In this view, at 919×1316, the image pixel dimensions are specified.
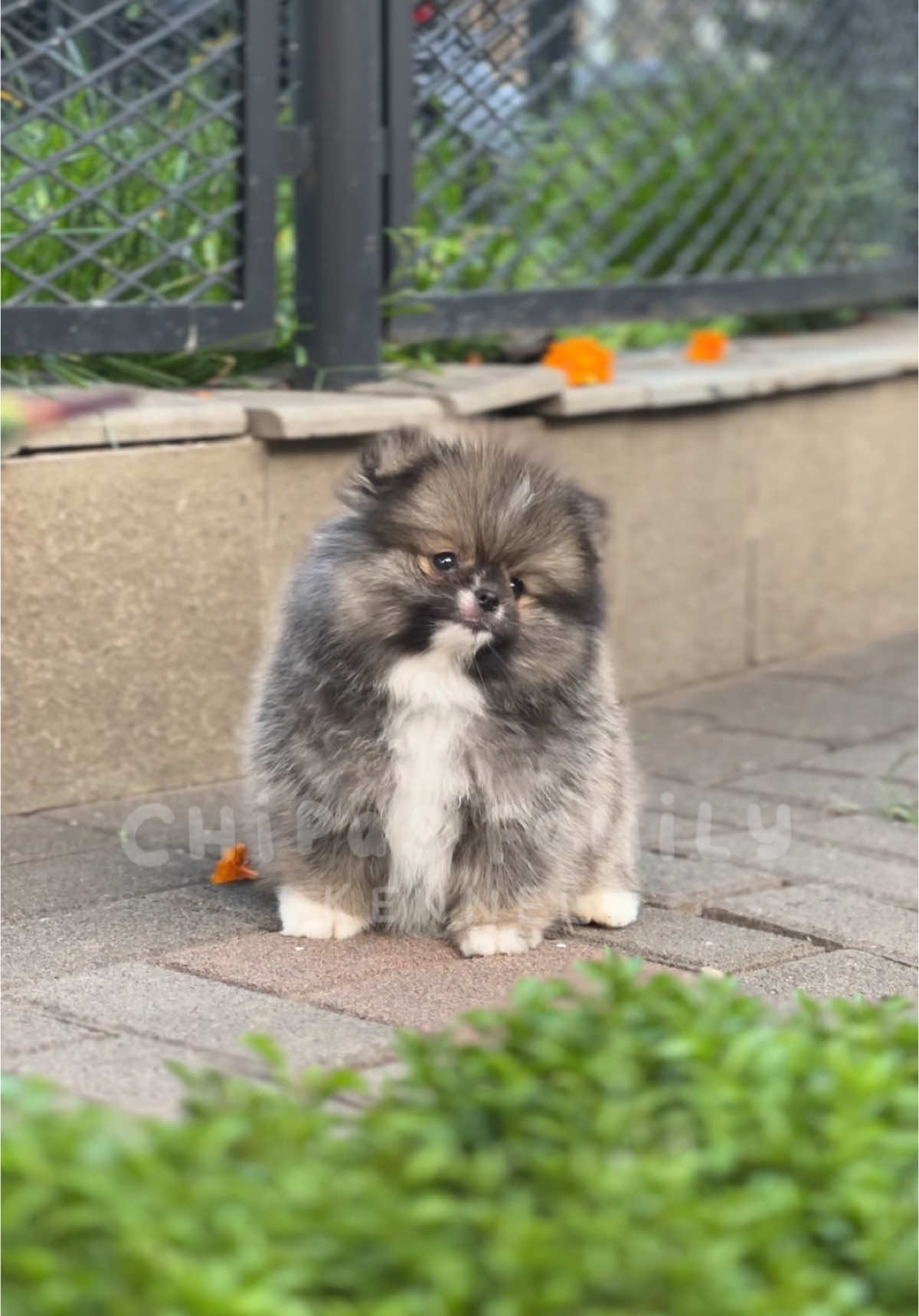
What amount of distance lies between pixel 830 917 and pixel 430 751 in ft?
3.40

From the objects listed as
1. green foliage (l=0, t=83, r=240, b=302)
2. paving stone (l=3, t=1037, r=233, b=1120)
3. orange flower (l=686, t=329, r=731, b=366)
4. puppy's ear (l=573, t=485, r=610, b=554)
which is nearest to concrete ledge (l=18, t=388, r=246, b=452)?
green foliage (l=0, t=83, r=240, b=302)

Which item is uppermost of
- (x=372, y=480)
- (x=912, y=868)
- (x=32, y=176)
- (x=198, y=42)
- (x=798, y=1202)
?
(x=198, y=42)

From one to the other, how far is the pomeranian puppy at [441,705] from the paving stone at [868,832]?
1.14m

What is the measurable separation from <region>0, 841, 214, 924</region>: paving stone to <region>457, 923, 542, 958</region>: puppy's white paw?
777mm

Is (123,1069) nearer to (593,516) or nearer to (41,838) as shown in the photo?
(593,516)

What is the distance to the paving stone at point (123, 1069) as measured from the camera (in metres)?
2.57

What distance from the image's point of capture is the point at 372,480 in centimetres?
349

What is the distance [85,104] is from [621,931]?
3.07 meters

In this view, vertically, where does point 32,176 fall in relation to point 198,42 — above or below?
below

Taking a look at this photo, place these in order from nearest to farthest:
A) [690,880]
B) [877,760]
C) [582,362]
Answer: [690,880]
[877,760]
[582,362]

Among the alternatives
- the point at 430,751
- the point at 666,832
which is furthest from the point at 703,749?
the point at 430,751

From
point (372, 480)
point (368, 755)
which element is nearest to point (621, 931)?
point (368, 755)

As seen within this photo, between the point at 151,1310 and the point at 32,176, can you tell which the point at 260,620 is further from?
the point at 151,1310

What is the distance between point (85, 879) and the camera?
4059 mm
